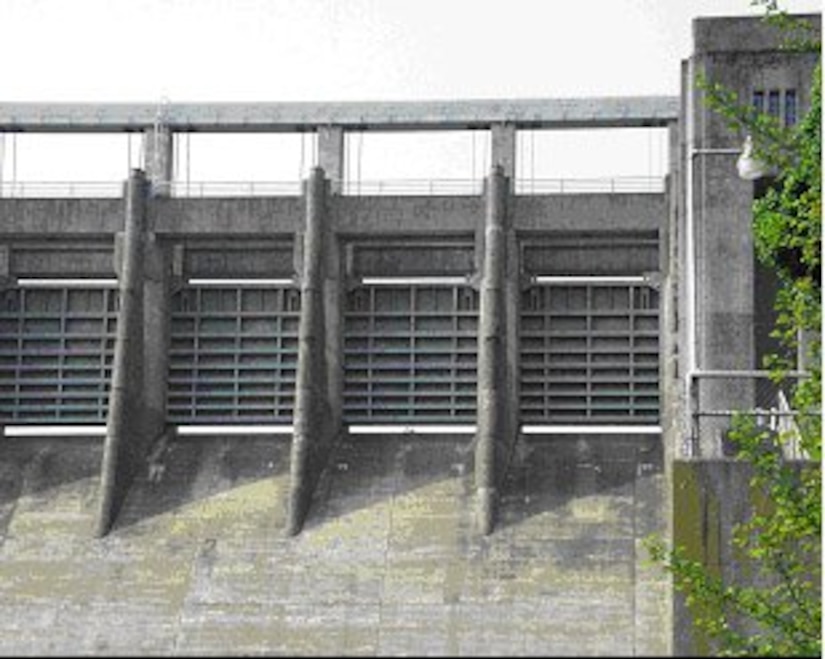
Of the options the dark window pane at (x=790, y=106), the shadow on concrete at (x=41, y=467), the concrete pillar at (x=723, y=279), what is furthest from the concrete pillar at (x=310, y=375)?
the dark window pane at (x=790, y=106)

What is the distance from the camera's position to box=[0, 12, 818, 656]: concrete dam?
41.2 m

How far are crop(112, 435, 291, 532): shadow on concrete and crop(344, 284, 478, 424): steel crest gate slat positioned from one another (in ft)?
7.45

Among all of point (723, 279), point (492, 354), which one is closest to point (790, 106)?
point (723, 279)

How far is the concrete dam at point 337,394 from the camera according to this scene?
135 ft

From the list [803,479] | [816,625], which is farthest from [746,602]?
[803,479]

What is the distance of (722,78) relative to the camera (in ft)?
128

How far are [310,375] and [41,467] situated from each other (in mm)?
7101

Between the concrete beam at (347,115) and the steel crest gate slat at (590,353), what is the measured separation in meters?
4.27

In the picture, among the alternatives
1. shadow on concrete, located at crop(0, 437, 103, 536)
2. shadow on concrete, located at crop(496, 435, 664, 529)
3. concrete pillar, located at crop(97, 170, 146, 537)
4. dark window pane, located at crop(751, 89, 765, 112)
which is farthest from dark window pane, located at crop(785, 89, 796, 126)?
shadow on concrete, located at crop(0, 437, 103, 536)

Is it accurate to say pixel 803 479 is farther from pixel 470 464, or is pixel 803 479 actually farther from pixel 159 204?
pixel 159 204

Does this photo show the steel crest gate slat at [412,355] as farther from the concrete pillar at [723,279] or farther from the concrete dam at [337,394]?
the concrete pillar at [723,279]

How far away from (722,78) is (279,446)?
14.8 meters

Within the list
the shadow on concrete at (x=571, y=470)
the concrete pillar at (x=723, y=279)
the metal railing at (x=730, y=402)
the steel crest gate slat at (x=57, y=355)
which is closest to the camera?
the metal railing at (x=730, y=402)

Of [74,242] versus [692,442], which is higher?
[74,242]
